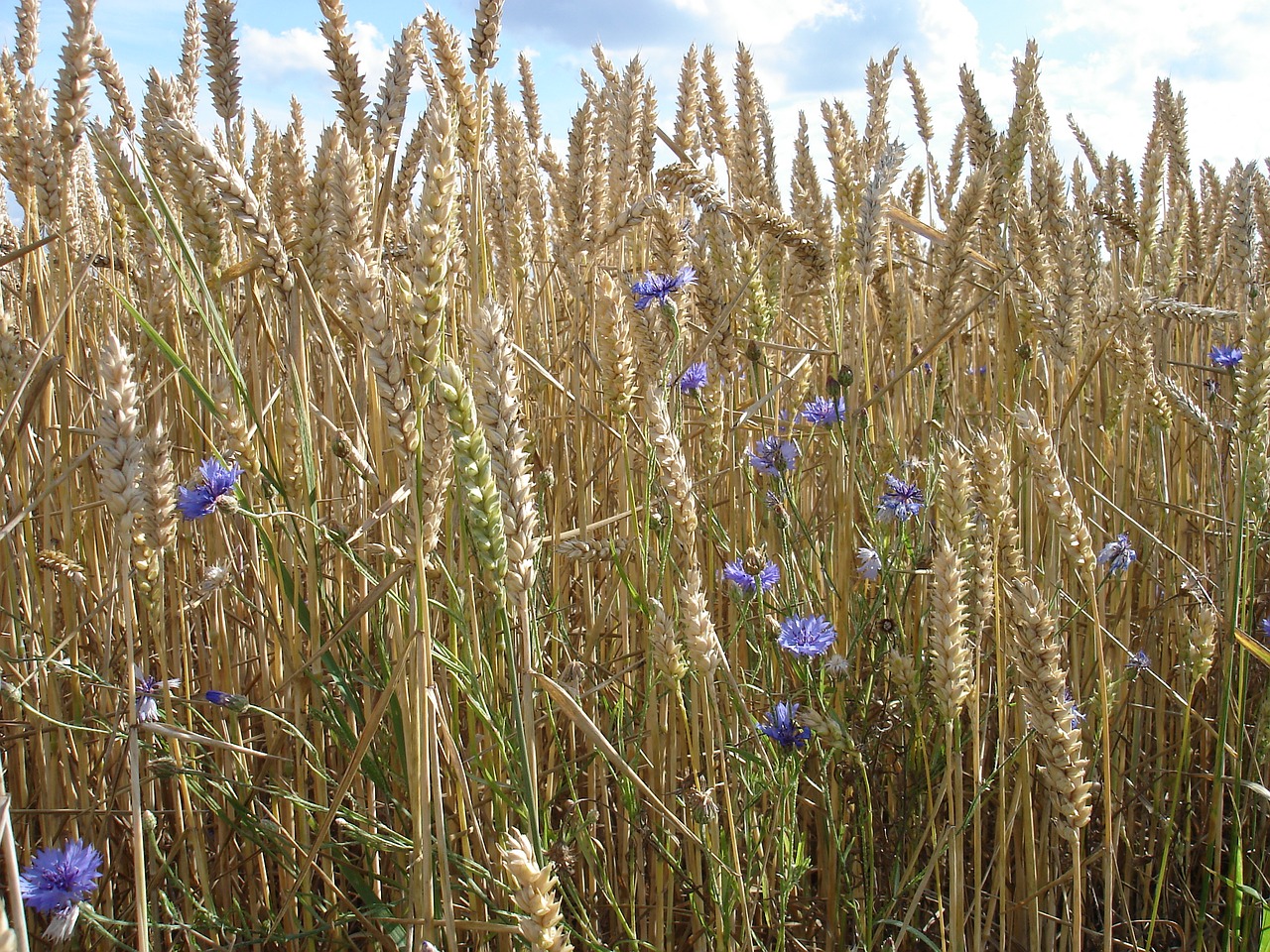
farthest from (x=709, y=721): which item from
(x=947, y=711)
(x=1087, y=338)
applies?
(x=1087, y=338)

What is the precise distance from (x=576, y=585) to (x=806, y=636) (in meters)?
0.74

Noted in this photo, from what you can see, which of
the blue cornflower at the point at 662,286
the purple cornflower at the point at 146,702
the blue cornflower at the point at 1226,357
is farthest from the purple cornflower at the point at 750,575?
the blue cornflower at the point at 1226,357

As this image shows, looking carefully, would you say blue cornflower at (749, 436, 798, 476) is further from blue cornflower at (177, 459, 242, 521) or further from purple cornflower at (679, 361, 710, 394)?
blue cornflower at (177, 459, 242, 521)

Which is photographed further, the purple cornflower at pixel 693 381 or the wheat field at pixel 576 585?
the purple cornflower at pixel 693 381

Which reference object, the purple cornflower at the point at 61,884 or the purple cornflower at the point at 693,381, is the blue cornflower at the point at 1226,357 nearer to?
the purple cornflower at the point at 693,381

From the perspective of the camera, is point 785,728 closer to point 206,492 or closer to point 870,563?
point 870,563

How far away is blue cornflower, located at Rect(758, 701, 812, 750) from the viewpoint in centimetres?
119

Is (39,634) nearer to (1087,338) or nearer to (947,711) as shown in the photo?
(947,711)

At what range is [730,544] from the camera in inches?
64.2

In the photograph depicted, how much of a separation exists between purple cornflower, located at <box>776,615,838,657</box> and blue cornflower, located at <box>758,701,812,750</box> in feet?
0.27

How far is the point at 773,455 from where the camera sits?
1479 mm

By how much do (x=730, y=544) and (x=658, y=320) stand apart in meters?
0.44

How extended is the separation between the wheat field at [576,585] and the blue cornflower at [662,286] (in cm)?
3

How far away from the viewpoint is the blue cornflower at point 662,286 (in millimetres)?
1490
